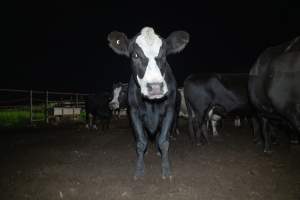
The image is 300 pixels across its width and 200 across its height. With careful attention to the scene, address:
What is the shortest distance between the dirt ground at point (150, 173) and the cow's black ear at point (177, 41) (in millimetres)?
1990

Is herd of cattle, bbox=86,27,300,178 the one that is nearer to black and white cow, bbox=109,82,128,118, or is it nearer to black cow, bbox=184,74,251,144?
black cow, bbox=184,74,251,144

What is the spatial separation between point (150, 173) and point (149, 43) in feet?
6.52

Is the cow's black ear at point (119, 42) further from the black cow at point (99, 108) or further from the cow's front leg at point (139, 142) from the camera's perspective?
the black cow at point (99, 108)

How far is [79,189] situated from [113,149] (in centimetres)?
319

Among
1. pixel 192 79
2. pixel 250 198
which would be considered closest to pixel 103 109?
pixel 192 79

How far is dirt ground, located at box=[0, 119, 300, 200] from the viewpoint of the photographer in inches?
156

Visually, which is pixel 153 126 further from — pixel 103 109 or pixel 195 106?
pixel 103 109

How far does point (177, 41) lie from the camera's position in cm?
552

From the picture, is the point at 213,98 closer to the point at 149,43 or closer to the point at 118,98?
the point at 149,43

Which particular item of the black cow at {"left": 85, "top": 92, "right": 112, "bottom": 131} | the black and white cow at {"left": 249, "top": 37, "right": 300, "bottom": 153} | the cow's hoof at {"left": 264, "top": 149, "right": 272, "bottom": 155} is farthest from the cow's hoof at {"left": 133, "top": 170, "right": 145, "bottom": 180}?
the black cow at {"left": 85, "top": 92, "right": 112, "bottom": 131}

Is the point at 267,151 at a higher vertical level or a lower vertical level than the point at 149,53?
lower

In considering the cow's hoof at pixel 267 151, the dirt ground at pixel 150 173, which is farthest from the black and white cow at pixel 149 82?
the cow's hoof at pixel 267 151

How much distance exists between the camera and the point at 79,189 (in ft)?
13.7

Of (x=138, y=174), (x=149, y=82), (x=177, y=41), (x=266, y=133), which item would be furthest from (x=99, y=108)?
(x=149, y=82)
